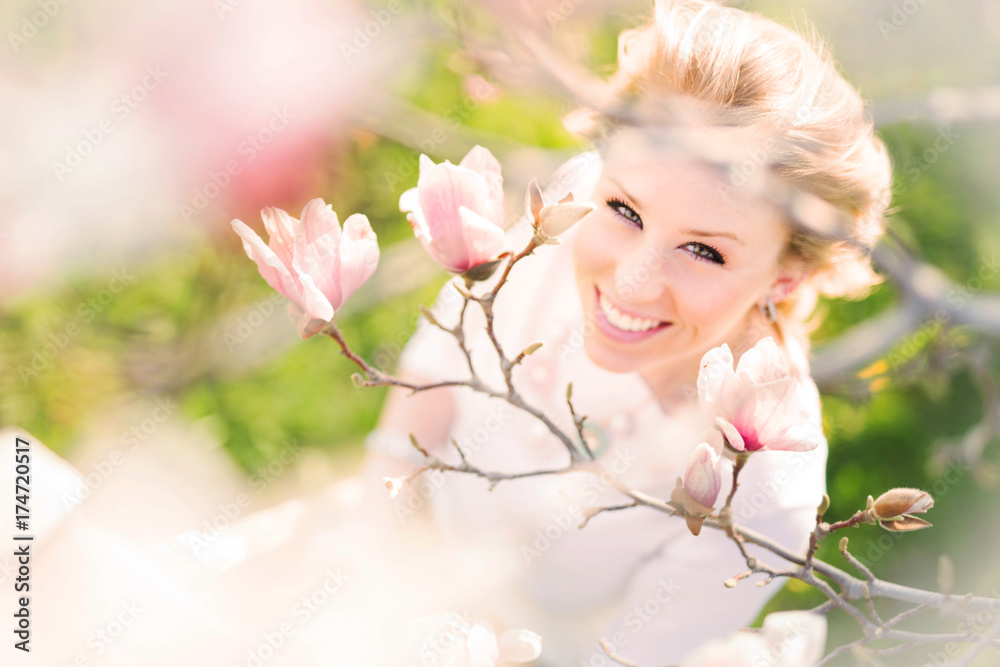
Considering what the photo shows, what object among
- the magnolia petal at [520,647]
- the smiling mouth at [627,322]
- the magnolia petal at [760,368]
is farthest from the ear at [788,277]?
the magnolia petal at [520,647]

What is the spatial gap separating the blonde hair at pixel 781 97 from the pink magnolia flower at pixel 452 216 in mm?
289

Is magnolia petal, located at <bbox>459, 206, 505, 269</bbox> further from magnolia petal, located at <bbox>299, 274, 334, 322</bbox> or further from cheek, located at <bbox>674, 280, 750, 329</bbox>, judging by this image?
cheek, located at <bbox>674, 280, 750, 329</bbox>

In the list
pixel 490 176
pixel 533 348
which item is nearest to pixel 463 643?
pixel 533 348

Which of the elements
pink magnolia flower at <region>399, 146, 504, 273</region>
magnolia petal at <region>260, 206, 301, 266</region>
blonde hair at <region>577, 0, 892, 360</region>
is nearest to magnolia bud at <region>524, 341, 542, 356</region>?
pink magnolia flower at <region>399, 146, 504, 273</region>

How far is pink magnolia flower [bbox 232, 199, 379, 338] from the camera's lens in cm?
44

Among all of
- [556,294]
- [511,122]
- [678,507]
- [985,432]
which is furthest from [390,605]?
[511,122]

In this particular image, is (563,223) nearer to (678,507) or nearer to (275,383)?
(678,507)

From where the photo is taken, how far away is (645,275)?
0.64 meters

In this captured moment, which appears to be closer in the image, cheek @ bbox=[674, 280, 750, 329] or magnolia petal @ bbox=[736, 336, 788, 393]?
magnolia petal @ bbox=[736, 336, 788, 393]

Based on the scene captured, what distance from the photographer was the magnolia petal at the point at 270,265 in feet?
1.39

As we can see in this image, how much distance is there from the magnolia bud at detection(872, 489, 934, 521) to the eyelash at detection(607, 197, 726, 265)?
264 millimetres

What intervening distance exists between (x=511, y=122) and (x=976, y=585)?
4.80 ft

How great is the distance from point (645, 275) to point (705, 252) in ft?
0.20

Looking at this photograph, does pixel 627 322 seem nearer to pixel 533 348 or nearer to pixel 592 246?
pixel 592 246
